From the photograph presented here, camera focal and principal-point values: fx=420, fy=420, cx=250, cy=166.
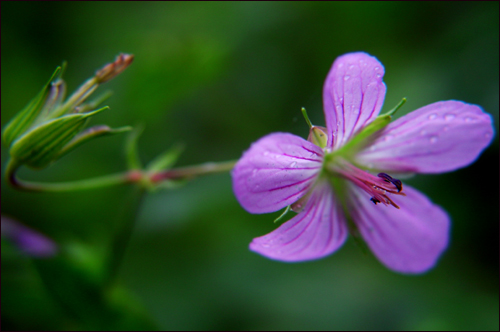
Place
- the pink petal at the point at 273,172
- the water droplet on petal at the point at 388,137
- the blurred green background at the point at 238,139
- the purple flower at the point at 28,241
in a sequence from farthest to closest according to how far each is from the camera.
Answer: the blurred green background at the point at 238,139 < the purple flower at the point at 28,241 < the water droplet on petal at the point at 388,137 < the pink petal at the point at 273,172

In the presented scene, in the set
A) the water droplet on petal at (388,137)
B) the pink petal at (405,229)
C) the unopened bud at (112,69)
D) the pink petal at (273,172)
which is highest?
the unopened bud at (112,69)

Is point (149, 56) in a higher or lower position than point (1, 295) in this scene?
higher

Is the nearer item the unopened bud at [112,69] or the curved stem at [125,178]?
the unopened bud at [112,69]

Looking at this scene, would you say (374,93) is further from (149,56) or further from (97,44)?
(97,44)

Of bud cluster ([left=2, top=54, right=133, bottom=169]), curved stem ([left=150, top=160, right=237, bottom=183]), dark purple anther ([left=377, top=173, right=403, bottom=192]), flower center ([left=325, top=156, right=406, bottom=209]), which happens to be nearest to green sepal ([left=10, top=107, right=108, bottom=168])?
bud cluster ([left=2, top=54, right=133, bottom=169])

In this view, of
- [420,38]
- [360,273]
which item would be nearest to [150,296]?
A: [360,273]

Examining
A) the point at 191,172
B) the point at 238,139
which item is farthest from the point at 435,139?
the point at 238,139

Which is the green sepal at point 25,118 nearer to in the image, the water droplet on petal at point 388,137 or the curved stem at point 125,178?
the curved stem at point 125,178

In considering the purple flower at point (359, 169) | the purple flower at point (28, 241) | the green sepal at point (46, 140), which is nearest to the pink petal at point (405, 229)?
the purple flower at point (359, 169)
